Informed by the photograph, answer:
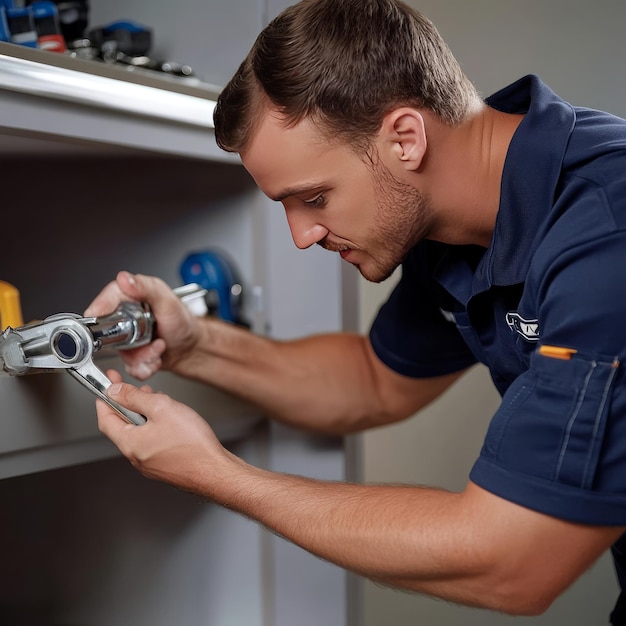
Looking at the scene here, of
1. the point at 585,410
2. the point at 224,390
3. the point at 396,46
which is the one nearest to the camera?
the point at 585,410

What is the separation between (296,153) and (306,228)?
8 cm

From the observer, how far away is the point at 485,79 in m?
1.19

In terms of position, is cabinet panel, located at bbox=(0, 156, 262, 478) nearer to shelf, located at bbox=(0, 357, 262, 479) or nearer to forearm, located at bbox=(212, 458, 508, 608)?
shelf, located at bbox=(0, 357, 262, 479)

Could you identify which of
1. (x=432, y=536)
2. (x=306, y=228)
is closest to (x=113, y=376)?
(x=306, y=228)

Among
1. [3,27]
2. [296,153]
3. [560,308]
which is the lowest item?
[560,308]

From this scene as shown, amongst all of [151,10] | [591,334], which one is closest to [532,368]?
[591,334]

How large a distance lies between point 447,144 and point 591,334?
27 cm

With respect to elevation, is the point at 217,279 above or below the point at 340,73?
below

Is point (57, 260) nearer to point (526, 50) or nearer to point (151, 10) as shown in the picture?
point (151, 10)

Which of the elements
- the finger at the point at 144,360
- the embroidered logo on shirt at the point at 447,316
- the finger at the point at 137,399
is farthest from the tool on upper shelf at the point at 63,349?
the embroidered logo on shirt at the point at 447,316

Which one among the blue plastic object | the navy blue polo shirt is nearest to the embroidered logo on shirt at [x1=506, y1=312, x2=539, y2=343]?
the navy blue polo shirt

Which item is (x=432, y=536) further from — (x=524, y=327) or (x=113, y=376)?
(x=113, y=376)

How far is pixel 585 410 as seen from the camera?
64 centimetres

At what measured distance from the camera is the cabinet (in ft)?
3.55
